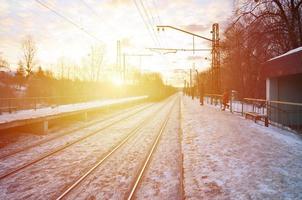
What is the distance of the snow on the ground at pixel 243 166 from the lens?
609 centimetres

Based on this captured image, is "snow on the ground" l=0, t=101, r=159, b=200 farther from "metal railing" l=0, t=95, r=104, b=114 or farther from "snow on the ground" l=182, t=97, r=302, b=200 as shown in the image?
"metal railing" l=0, t=95, r=104, b=114

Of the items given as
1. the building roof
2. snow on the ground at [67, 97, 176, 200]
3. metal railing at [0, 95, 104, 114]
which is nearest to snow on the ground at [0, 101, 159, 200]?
snow on the ground at [67, 97, 176, 200]

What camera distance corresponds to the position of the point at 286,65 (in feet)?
49.3

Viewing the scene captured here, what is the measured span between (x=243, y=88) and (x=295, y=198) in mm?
48124

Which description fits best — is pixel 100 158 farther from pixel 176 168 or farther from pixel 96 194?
→ pixel 96 194

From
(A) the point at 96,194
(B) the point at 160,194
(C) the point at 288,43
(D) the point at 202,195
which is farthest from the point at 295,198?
(C) the point at 288,43

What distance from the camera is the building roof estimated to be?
1379 cm

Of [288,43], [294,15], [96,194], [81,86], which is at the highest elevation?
[294,15]

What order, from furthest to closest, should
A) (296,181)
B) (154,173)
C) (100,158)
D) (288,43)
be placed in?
(288,43)
(100,158)
(154,173)
(296,181)

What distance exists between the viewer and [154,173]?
24.7 feet

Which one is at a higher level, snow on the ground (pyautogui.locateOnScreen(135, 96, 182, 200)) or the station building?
the station building

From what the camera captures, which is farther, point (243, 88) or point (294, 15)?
point (243, 88)

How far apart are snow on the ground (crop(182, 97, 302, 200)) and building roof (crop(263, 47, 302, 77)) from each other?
328cm

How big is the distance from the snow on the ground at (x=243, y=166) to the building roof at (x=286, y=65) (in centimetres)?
328
